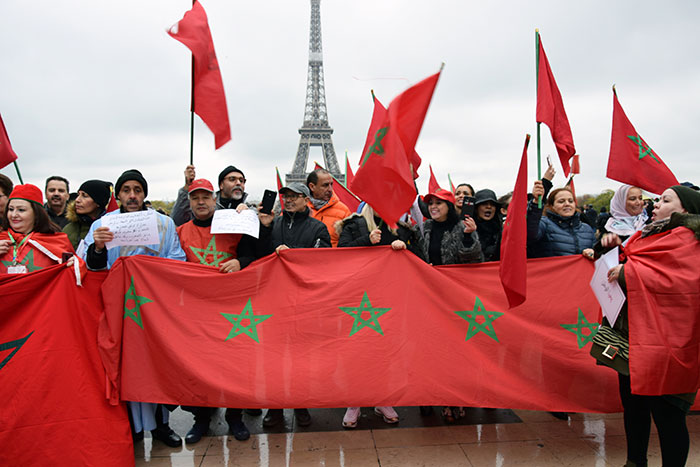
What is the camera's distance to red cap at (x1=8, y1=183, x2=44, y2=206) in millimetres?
3801

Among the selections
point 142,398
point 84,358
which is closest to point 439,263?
point 142,398

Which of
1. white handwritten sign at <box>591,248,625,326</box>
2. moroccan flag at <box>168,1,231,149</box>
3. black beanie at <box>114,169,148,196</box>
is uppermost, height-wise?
moroccan flag at <box>168,1,231,149</box>

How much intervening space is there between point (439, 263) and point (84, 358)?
326cm

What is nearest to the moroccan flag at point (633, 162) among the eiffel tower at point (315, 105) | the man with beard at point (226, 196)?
the man with beard at point (226, 196)

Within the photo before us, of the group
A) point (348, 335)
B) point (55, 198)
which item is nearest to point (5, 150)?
point (55, 198)

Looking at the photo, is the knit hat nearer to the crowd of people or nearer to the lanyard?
the crowd of people

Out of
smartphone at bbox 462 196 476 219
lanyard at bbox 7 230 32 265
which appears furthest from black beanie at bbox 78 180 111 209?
smartphone at bbox 462 196 476 219

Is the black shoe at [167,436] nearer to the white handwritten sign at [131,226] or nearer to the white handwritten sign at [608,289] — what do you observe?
the white handwritten sign at [131,226]

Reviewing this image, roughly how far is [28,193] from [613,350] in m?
4.71

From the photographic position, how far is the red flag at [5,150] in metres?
4.82

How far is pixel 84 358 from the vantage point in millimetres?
3611

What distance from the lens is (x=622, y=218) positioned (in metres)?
4.61

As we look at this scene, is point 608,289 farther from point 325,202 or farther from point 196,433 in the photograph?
point 325,202

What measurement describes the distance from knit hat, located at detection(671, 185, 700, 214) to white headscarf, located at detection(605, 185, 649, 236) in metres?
1.12
